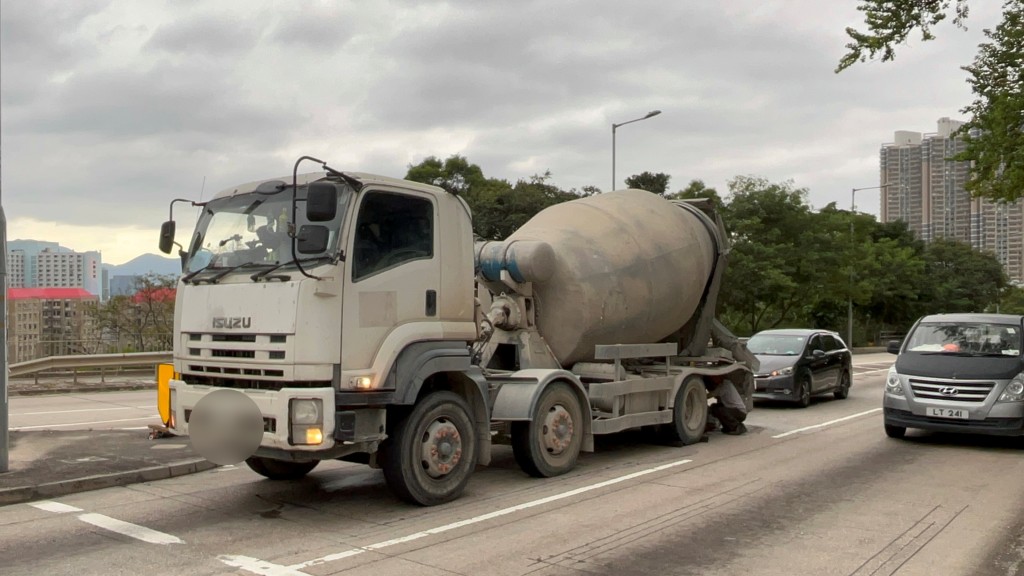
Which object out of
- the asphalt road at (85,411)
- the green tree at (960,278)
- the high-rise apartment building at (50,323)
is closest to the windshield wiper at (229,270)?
the asphalt road at (85,411)

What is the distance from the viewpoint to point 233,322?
6.78m

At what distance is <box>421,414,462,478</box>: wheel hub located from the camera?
719 centimetres

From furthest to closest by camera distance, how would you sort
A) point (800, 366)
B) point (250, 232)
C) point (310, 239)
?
point (800, 366)
point (250, 232)
point (310, 239)

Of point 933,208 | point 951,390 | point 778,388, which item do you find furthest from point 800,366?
point 933,208

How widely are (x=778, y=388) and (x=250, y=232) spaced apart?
37.8 ft

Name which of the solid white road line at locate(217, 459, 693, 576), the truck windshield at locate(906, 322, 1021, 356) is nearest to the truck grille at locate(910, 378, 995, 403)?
the truck windshield at locate(906, 322, 1021, 356)

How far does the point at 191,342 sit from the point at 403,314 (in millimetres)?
1857

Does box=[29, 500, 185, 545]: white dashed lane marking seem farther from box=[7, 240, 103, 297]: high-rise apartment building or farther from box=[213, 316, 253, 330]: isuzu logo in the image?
box=[7, 240, 103, 297]: high-rise apartment building

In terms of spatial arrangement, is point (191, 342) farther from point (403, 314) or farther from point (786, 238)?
point (786, 238)

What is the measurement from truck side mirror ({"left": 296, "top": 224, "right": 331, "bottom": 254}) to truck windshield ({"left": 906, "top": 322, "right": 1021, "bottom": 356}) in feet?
29.8

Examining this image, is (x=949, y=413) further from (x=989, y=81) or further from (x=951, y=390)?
(x=989, y=81)

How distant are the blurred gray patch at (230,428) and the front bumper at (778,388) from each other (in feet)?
36.8

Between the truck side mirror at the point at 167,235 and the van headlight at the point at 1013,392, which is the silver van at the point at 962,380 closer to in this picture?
the van headlight at the point at 1013,392

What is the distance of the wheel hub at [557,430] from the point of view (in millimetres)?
8641
